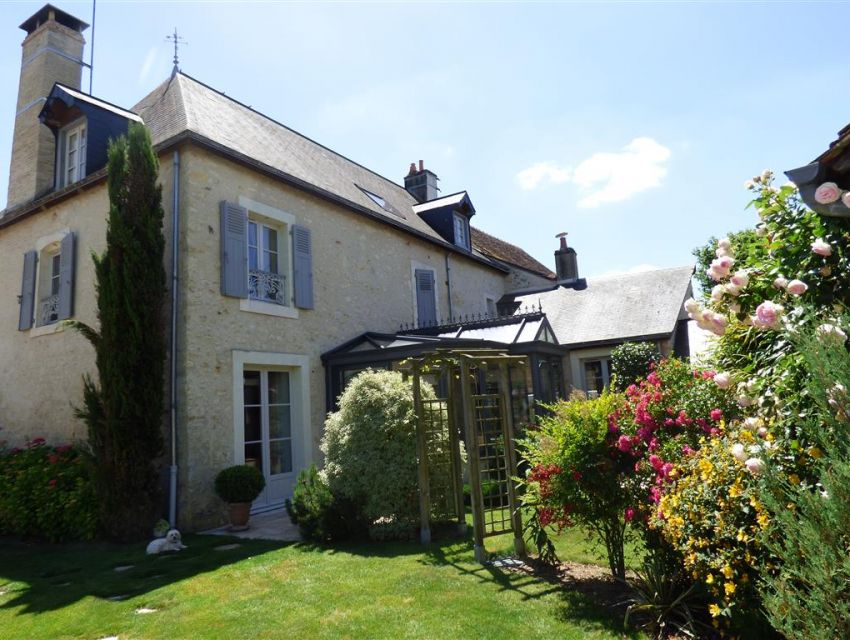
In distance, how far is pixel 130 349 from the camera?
742cm

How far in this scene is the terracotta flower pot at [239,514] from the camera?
297 inches

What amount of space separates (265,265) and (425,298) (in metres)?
4.75

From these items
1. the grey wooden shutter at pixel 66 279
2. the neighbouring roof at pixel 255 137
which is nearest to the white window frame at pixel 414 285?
the neighbouring roof at pixel 255 137

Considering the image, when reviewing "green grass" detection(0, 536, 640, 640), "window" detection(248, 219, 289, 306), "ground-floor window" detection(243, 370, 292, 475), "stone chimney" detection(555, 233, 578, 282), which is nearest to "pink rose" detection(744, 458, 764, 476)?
"green grass" detection(0, 536, 640, 640)

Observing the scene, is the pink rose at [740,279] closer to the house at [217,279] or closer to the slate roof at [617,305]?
the house at [217,279]

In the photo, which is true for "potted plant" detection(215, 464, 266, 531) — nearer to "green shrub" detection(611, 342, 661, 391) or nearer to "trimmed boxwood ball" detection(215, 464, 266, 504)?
"trimmed boxwood ball" detection(215, 464, 266, 504)

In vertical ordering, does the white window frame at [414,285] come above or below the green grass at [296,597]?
above

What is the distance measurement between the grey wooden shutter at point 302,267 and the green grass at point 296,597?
4.50 meters

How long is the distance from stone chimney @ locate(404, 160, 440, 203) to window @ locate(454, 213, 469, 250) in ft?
8.08

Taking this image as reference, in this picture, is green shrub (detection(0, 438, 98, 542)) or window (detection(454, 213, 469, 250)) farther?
window (detection(454, 213, 469, 250))

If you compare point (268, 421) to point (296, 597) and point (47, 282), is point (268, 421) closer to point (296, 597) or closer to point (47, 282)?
point (296, 597)

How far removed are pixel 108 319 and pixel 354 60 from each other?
454 cm

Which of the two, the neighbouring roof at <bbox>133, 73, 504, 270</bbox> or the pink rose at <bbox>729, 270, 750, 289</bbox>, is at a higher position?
→ the neighbouring roof at <bbox>133, 73, 504, 270</bbox>

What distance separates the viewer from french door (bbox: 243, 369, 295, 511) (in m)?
8.90
